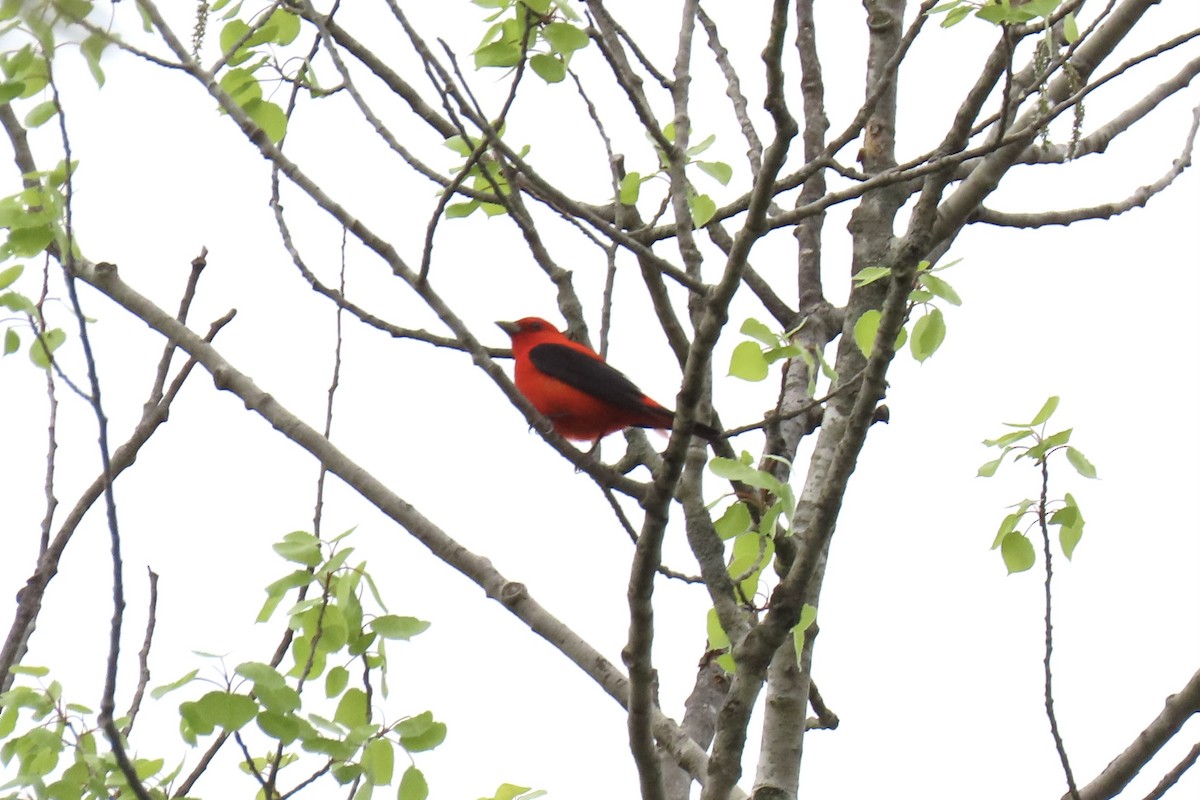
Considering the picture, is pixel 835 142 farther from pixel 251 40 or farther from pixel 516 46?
pixel 251 40

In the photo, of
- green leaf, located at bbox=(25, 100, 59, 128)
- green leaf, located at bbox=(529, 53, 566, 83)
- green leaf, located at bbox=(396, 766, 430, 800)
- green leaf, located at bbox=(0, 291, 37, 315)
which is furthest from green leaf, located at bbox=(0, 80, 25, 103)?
green leaf, located at bbox=(396, 766, 430, 800)

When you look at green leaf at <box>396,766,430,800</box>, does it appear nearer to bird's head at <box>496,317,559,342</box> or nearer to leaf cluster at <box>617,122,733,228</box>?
leaf cluster at <box>617,122,733,228</box>

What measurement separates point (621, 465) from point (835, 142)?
57.1 inches

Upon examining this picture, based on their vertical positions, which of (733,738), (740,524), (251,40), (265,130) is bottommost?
(733,738)

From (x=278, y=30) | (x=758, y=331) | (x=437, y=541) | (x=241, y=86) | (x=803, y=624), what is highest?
(x=278, y=30)

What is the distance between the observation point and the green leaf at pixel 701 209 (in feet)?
12.6

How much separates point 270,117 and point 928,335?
182 centimetres

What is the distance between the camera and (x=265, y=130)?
3.66 m

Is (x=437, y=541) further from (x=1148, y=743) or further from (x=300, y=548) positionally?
(x=1148, y=743)

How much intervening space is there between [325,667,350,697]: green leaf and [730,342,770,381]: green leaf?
115 centimetres

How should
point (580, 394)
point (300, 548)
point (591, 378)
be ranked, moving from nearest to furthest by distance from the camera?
point (300, 548), point (591, 378), point (580, 394)

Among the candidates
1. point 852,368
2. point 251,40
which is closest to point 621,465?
point 852,368

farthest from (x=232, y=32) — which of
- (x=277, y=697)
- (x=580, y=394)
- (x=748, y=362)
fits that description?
(x=580, y=394)

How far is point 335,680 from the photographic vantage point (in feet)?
10.5
